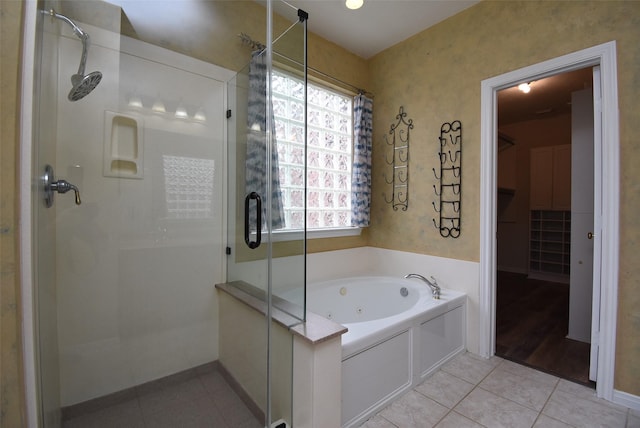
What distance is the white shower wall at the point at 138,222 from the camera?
1.44m

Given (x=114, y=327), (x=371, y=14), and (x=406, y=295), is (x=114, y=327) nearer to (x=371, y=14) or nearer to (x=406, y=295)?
(x=406, y=295)

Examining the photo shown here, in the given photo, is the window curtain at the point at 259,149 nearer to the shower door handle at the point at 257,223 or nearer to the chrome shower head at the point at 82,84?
the shower door handle at the point at 257,223

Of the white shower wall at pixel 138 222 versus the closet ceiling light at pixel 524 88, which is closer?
the white shower wall at pixel 138 222

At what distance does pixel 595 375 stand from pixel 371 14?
3.21 metres

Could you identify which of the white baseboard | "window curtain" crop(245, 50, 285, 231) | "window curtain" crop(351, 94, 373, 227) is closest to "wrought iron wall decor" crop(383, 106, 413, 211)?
"window curtain" crop(351, 94, 373, 227)

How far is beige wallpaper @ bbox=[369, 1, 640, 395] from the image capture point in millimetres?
1616

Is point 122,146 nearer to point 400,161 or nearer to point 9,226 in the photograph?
point 9,226

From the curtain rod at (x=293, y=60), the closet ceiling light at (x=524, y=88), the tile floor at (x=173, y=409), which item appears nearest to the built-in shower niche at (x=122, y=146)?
the curtain rod at (x=293, y=60)

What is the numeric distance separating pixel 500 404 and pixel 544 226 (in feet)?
14.2

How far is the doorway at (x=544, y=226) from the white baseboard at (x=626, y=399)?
0.16 metres

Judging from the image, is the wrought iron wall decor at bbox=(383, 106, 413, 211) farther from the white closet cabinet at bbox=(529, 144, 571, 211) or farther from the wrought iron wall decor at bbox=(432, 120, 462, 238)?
the white closet cabinet at bbox=(529, 144, 571, 211)

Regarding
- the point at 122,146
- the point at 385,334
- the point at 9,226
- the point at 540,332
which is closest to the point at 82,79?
the point at 122,146

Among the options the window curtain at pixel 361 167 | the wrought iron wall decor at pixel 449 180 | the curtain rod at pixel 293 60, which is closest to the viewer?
the curtain rod at pixel 293 60

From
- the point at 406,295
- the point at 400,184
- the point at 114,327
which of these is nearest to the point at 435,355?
the point at 406,295
